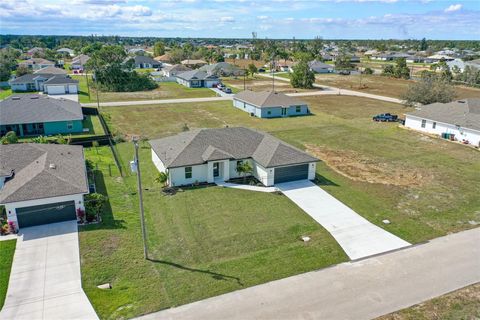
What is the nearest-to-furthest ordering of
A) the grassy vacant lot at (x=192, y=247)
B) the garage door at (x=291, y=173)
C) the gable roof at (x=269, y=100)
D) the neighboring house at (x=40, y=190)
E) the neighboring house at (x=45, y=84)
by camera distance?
the grassy vacant lot at (x=192, y=247) → the neighboring house at (x=40, y=190) → the garage door at (x=291, y=173) → the gable roof at (x=269, y=100) → the neighboring house at (x=45, y=84)

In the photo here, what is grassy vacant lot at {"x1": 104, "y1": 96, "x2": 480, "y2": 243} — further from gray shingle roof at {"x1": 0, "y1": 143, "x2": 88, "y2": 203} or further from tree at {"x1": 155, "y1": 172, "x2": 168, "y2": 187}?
gray shingle roof at {"x1": 0, "y1": 143, "x2": 88, "y2": 203}

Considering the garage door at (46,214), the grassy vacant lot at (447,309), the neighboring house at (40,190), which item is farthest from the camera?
the garage door at (46,214)

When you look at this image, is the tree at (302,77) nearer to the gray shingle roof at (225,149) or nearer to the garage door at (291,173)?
the gray shingle roof at (225,149)

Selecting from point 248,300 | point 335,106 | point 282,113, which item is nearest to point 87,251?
point 248,300

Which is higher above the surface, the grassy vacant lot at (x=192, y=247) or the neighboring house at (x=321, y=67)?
the neighboring house at (x=321, y=67)

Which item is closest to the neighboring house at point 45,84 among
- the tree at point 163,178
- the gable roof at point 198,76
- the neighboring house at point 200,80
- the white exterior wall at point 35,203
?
the neighboring house at point 200,80

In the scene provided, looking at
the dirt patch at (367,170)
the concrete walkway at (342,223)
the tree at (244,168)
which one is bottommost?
the concrete walkway at (342,223)

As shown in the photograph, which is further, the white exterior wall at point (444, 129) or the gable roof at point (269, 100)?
the gable roof at point (269, 100)

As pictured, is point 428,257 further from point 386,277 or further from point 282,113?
point 282,113
